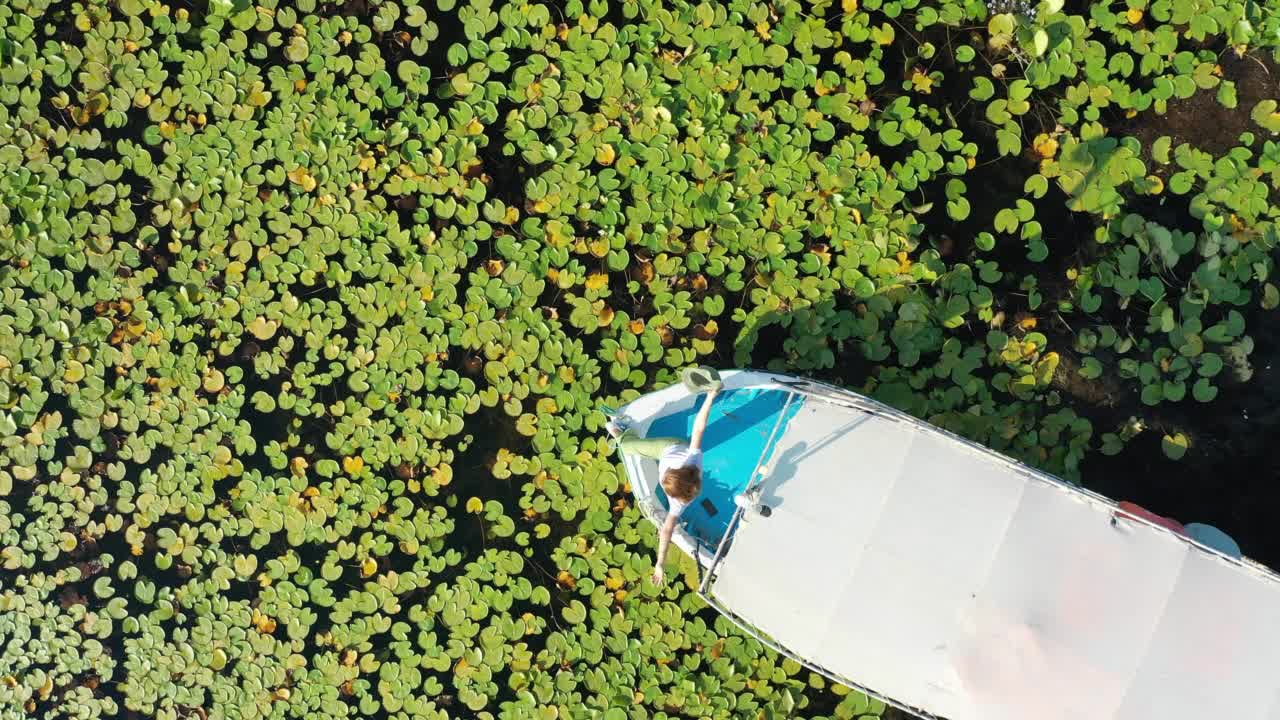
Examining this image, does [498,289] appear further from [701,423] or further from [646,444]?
[701,423]

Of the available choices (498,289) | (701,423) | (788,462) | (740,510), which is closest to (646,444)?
(701,423)

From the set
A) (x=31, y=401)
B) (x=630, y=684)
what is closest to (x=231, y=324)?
(x=31, y=401)

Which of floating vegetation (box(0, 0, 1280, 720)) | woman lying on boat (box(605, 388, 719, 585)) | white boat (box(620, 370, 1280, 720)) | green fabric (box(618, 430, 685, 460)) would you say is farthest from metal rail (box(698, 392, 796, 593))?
floating vegetation (box(0, 0, 1280, 720))

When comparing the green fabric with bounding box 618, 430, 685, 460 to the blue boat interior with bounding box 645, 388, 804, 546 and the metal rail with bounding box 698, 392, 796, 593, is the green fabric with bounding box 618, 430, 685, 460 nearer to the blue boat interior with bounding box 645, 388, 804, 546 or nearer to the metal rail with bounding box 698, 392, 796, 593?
the blue boat interior with bounding box 645, 388, 804, 546

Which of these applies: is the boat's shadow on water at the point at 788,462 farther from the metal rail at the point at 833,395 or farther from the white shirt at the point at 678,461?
the white shirt at the point at 678,461

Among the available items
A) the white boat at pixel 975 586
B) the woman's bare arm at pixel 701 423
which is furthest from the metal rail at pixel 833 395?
the woman's bare arm at pixel 701 423

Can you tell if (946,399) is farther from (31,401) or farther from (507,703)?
(31,401)
